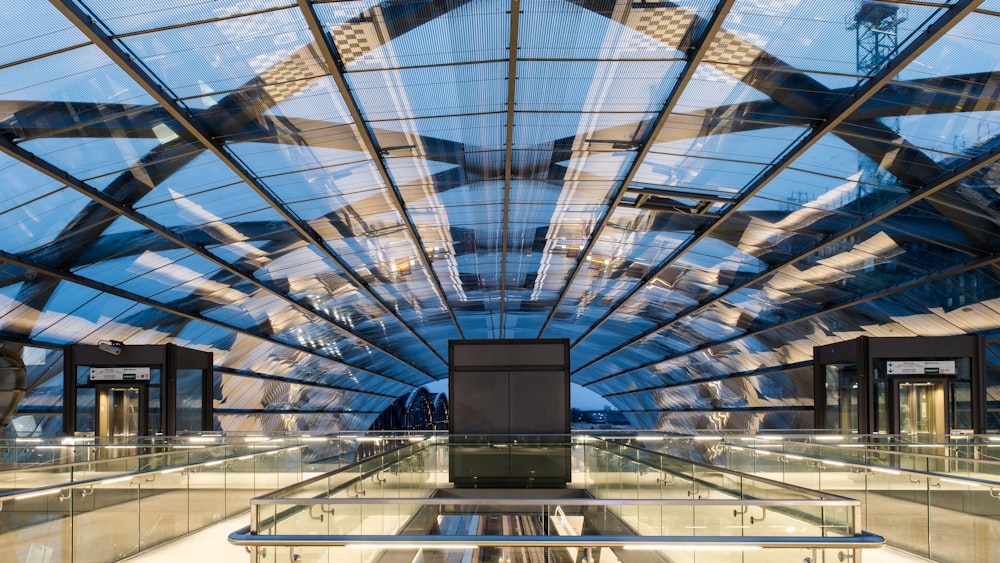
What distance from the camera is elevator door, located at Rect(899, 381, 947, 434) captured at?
23.3 metres

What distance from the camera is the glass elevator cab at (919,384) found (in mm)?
23062

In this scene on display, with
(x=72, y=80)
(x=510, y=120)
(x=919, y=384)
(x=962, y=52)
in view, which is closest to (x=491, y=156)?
(x=510, y=120)

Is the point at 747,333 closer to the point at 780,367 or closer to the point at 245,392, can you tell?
the point at 780,367

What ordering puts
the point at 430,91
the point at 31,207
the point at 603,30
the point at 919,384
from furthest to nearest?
the point at 919,384 → the point at 31,207 → the point at 430,91 → the point at 603,30

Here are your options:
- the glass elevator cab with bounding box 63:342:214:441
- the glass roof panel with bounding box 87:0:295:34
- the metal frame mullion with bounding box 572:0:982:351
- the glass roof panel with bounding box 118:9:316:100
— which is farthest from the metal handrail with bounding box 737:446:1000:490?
the glass elevator cab with bounding box 63:342:214:441

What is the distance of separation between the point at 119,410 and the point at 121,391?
0.58 metres

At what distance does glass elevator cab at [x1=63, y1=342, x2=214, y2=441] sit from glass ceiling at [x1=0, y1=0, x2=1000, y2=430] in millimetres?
1466

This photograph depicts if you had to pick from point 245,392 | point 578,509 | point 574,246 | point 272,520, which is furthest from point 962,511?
point 245,392

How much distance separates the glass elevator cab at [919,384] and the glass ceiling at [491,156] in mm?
2188

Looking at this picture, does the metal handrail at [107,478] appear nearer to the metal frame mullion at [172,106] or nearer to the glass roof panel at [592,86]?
the metal frame mullion at [172,106]

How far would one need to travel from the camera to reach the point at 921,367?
2327cm

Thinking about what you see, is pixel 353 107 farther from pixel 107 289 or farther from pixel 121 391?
pixel 121 391

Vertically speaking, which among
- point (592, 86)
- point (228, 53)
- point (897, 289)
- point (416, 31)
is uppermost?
point (416, 31)

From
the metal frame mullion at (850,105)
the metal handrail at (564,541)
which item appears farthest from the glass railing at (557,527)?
the metal frame mullion at (850,105)
